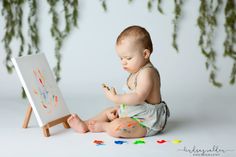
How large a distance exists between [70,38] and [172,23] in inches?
29.8

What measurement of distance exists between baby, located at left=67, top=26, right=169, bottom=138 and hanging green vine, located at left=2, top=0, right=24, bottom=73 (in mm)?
1317

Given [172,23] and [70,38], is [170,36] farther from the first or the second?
[70,38]

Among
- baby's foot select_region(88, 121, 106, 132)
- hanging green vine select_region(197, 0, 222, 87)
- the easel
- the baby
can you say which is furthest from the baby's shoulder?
hanging green vine select_region(197, 0, 222, 87)

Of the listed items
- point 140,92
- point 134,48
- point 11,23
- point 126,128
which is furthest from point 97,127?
point 11,23

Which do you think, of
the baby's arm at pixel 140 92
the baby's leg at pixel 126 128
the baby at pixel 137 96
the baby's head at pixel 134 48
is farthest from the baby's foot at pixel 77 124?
the baby's head at pixel 134 48

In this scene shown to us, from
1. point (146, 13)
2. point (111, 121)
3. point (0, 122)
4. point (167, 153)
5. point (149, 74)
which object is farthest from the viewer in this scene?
point (146, 13)

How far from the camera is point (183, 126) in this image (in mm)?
2783

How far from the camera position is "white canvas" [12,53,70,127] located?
2617mm

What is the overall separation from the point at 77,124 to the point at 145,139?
0.38 meters

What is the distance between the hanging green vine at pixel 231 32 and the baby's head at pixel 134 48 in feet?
4.44

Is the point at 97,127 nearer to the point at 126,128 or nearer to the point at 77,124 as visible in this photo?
the point at 77,124

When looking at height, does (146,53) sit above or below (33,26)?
below

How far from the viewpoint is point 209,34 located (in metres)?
3.78

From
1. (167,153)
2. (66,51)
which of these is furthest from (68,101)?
(167,153)
